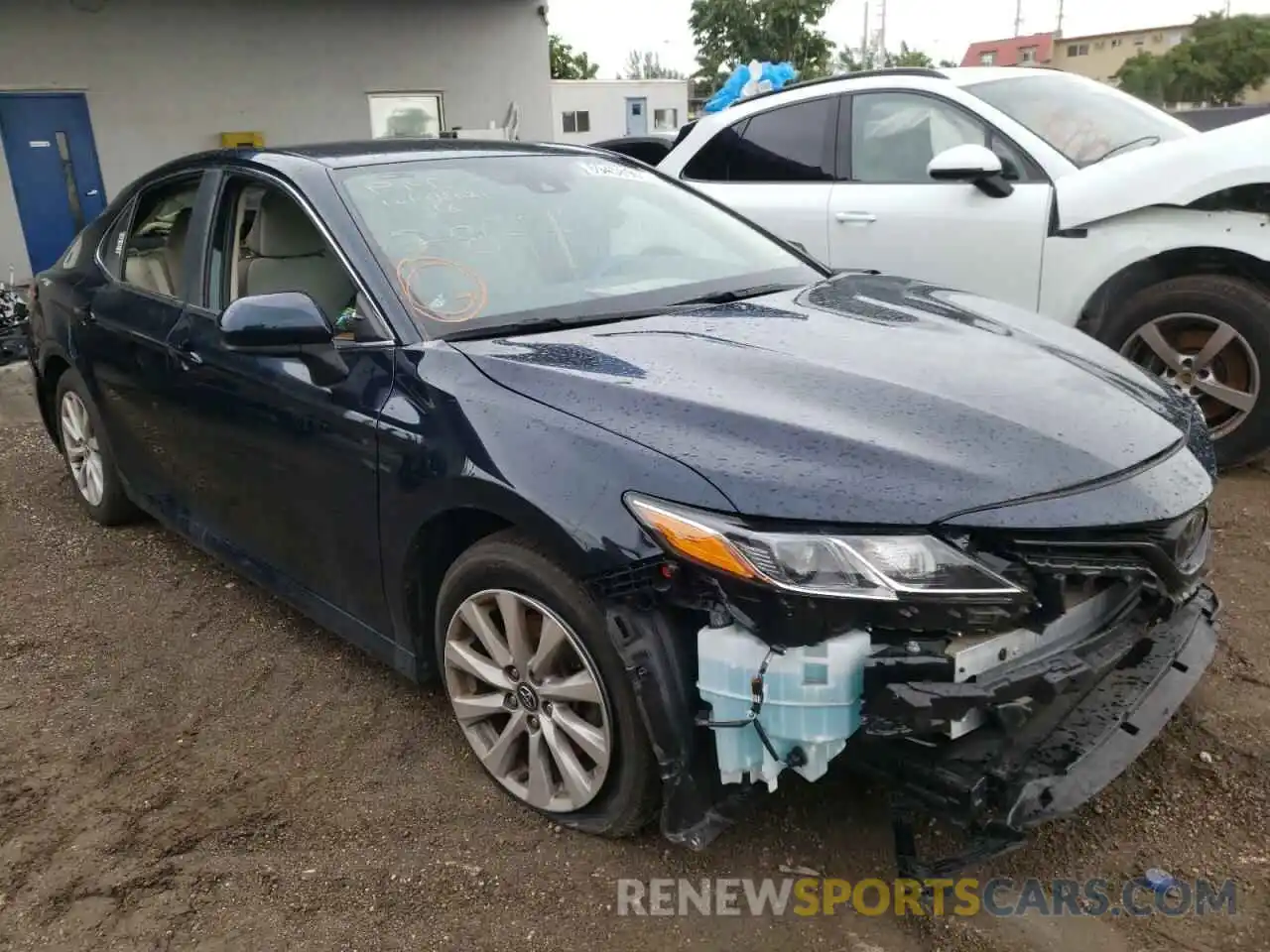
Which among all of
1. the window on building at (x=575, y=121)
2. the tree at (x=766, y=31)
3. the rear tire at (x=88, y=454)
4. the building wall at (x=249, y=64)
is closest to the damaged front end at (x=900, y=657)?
the rear tire at (x=88, y=454)

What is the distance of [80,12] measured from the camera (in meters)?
10.3

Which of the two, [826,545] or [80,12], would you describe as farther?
[80,12]

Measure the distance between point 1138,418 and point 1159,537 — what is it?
0.36 meters

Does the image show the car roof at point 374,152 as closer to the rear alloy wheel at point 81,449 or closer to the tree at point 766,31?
the rear alloy wheel at point 81,449

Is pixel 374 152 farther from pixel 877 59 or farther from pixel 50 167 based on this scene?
pixel 877 59

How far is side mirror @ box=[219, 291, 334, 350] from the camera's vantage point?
2633 mm

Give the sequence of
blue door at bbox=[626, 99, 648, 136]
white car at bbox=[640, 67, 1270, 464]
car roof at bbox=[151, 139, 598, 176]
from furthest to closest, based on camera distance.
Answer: blue door at bbox=[626, 99, 648, 136] → white car at bbox=[640, 67, 1270, 464] → car roof at bbox=[151, 139, 598, 176]

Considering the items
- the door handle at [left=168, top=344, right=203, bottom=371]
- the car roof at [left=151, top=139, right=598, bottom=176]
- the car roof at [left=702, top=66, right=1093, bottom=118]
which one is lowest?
the door handle at [left=168, top=344, right=203, bottom=371]

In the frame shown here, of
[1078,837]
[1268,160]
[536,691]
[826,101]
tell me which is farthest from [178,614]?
[1268,160]

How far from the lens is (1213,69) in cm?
4934

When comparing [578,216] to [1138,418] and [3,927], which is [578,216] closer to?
[1138,418]

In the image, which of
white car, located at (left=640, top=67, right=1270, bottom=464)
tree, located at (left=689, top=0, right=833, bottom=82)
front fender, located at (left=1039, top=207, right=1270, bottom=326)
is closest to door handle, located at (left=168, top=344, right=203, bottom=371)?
white car, located at (left=640, top=67, right=1270, bottom=464)

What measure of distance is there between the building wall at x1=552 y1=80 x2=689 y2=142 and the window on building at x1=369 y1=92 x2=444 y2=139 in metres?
18.3

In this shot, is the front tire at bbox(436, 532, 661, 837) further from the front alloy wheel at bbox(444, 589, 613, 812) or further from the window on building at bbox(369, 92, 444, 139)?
the window on building at bbox(369, 92, 444, 139)
